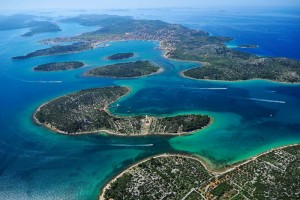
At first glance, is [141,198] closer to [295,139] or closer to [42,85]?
[295,139]

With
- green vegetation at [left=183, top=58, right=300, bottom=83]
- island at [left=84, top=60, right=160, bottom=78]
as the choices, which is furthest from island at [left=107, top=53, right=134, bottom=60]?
green vegetation at [left=183, top=58, right=300, bottom=83]

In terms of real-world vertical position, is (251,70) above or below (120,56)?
above

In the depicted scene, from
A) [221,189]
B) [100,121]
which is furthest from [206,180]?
[100,121]

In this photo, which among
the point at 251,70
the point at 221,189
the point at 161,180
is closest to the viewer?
the point at 221,189

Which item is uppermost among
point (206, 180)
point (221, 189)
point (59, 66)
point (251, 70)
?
point (251, 70)

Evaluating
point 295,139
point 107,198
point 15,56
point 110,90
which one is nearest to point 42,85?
point 110,90

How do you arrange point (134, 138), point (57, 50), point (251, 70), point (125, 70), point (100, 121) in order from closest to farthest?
point (134, 138)
point (100, 121)
point (251, 70)
point (125, 70)
point (57, 50)

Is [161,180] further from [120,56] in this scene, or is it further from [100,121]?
[120,56]
